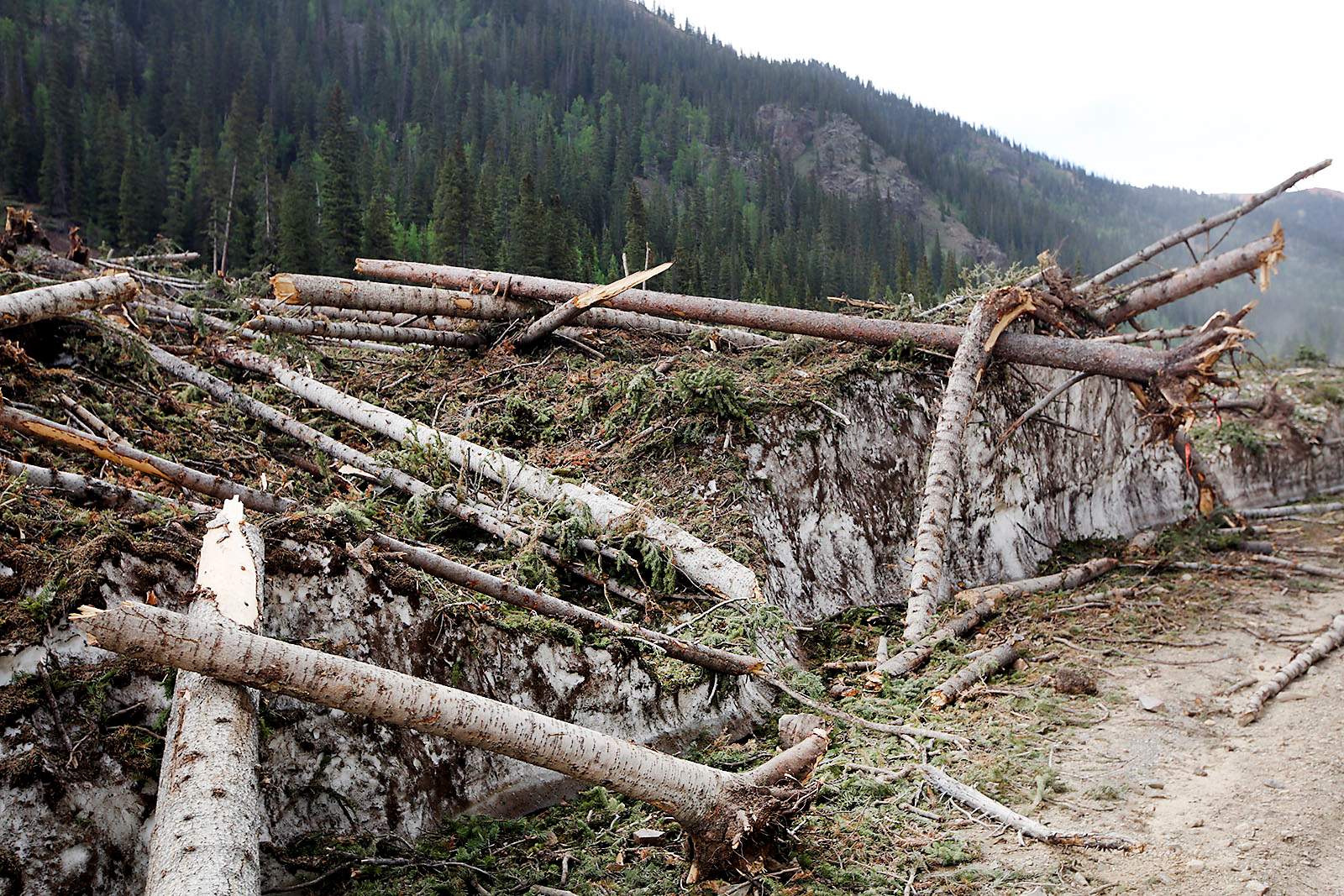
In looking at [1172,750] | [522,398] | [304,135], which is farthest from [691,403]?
[304,135]

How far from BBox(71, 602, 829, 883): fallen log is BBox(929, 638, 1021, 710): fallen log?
7.04ft

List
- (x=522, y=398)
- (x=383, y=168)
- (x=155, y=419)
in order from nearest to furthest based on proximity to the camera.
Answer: (x=155, y=419)
(x=522, y=398)
(x=383, y=168)

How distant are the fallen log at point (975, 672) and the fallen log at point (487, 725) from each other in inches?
84.5

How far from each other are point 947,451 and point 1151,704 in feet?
8.81

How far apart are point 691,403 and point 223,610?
4692 millimetres

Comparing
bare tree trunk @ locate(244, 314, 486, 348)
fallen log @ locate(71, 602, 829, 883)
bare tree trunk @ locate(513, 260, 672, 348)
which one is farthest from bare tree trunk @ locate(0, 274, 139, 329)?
fallen log @ locate(71, 602, 829, 883)

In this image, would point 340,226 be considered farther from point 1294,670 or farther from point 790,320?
point 1294,670

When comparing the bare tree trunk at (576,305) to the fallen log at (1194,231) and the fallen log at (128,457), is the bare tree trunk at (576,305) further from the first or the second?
the fallen log at (1194,231)

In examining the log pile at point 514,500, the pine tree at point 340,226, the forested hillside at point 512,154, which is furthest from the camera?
the forested hillside at point 512,154

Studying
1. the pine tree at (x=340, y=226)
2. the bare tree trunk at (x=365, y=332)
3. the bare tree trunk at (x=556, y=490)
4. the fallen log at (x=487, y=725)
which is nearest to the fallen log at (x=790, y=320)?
the bare tree trunk at (x=365, y=332)

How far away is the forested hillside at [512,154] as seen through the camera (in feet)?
128

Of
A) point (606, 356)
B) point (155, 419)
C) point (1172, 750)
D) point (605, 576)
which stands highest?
point (606, 356)

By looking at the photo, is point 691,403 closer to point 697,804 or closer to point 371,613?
point 371,613

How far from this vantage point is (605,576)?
5605 millimetres
